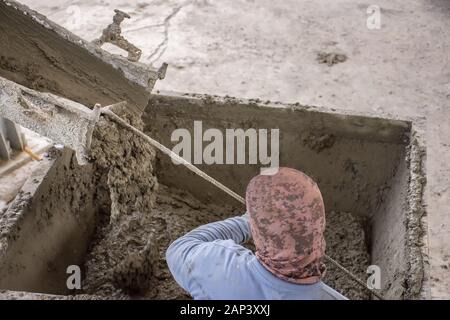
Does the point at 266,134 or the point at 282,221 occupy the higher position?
the point at 266,134

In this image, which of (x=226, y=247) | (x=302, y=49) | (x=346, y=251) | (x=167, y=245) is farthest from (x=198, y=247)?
(x=302, y=49)

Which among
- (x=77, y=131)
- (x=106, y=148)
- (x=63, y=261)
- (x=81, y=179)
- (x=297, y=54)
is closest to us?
(x=77, y=131)

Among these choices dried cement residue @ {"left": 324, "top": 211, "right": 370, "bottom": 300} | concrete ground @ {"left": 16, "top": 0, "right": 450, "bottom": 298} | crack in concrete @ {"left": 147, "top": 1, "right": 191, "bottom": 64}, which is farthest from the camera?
crack in concrete @ {"left": 147, "top": 1, "right": 191, "bottom": 64}

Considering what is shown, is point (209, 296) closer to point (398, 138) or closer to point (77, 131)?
point (77, 131)

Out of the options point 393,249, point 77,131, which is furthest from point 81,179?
point 393,249

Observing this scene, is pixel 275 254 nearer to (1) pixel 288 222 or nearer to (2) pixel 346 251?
(1) pixel 288 222

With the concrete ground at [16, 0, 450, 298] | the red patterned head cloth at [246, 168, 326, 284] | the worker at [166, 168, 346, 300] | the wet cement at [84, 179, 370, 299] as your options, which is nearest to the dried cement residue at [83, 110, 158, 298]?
the wet cement at [84, 179, 370, 299]

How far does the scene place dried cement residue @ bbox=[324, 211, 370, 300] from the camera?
2.29 meters

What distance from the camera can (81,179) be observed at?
2430 millimetres

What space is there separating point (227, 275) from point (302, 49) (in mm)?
3302

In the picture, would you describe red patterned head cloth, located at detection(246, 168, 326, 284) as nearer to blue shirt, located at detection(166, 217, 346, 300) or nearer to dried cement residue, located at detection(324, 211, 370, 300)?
blue shirt, located at detection(166, 217, 346, 300)

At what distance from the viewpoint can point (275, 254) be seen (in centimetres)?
155

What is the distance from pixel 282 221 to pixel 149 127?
128 cm

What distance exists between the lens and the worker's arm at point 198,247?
1704 millimetres
